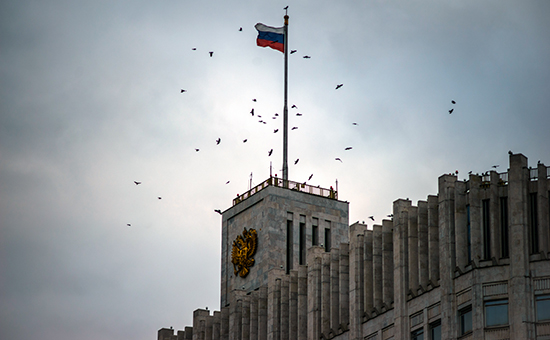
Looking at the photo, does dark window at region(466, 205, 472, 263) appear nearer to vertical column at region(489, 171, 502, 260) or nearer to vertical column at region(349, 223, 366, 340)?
vertical column at region(489, 171, 502, 260)

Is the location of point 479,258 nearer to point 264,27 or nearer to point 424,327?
point 424,327

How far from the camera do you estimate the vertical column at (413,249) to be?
102062 millimetres

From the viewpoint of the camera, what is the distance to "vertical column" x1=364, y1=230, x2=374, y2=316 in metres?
107

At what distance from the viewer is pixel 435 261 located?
10019 cm

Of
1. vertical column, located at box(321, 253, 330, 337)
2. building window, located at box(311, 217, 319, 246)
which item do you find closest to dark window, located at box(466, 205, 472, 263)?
vertical column, located at box(321, 253, 330, 337)

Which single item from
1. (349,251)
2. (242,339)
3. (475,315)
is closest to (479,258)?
(475,315)

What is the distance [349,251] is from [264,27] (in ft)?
148

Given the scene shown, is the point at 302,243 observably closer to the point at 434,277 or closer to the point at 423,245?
the point at 423,245

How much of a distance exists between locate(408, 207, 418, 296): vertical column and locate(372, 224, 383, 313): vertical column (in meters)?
4.07

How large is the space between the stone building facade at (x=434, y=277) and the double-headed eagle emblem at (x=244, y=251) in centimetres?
1484

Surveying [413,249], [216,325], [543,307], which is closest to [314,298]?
[413,249]

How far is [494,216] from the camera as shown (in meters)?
97.4

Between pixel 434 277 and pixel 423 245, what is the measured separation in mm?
2993

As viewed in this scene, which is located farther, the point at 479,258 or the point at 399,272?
the point at 399,272
